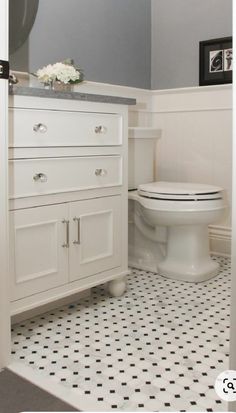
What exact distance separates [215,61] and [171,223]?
1.19 metres

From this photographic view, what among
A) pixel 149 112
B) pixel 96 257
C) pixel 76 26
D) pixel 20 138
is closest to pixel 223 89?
pixel 149 112

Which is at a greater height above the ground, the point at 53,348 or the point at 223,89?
the point at 223,89

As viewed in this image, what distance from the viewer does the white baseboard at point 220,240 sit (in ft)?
9.71

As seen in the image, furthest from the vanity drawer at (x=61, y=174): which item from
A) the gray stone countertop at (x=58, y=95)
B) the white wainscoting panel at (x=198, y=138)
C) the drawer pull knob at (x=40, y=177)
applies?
the white wainscoting panel at (x=198, y=138)

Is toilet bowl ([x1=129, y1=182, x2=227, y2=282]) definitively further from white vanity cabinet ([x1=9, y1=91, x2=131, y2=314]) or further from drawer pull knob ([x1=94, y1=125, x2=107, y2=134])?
drawer pull knob ([x1=94, y1=125, x2=107, y2=134])

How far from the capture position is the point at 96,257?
6.55 ft

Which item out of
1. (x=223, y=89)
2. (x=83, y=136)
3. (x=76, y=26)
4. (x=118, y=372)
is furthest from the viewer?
(x=223, y=89)

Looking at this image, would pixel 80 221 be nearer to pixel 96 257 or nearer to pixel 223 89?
pixel 96 257

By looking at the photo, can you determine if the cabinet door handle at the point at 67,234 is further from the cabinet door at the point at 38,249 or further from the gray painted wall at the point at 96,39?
the gray painted wall at the point at 96,39

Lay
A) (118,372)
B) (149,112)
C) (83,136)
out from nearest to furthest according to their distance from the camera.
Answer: (118,372) → (83,136) → (149,112)

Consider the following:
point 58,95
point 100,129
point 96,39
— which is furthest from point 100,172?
point 96,39

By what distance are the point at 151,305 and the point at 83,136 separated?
2.71ft

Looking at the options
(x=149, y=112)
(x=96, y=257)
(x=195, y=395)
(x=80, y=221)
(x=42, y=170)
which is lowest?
(x=195, y=395)

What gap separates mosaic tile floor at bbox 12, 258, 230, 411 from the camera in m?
1.38
